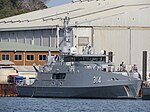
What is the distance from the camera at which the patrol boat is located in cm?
9919

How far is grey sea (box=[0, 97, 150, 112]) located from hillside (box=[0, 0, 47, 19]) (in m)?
80.4

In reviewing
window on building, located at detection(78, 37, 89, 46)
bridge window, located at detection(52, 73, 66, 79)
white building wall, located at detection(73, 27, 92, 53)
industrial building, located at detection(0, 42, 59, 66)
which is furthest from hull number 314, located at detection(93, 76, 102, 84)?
industrial building, located at detection(0, 42, 59, 66)

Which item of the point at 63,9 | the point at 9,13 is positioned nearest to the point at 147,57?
the point at 63,9

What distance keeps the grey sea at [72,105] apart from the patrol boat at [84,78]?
355 cm

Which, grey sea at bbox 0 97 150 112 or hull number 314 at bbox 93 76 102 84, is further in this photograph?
hull number 314 at bbox 93 76 102 84

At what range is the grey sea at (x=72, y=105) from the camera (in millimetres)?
80688

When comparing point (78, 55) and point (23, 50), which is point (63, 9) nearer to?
point (23, 50)

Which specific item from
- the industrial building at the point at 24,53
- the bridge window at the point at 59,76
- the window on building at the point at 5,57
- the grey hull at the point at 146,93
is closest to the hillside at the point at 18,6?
the industrial building at the point at 24,53

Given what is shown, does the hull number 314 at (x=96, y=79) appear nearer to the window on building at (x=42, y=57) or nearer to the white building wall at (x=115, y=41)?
the white building wall at (x=115, y=41)

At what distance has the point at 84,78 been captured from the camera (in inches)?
3912

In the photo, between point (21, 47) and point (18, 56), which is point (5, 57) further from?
point (21, 47)

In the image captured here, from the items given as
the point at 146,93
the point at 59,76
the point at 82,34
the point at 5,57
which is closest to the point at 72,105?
the point at 146,93

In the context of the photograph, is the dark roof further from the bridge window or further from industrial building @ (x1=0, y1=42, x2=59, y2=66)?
the bridge window

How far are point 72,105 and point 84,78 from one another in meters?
12.9
